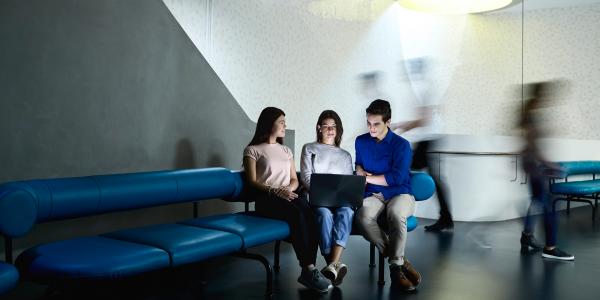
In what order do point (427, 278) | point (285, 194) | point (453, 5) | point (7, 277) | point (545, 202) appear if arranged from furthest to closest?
point (453, 5)
point (545, 202)
point (427, 278)
point (285, 194)
point (7, 277)

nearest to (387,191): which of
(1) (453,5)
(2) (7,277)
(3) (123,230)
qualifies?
(3) (123,230)

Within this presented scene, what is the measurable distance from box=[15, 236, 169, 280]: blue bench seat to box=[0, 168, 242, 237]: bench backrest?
153 millimetres

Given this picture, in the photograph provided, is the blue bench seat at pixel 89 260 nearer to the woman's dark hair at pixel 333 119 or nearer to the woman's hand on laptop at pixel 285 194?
the woman's hand on laptop at pixel 285 194

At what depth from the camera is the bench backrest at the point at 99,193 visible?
89.6 inches

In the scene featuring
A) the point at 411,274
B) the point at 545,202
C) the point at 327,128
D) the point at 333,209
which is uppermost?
the point at 327,128

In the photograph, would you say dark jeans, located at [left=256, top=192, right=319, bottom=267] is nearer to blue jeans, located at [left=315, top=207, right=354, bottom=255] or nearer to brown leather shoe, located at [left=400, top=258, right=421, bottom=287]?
blue jeans, located at [left=315, top=207, right=354, bottom=255]

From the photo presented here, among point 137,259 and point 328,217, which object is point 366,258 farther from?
point 137,259

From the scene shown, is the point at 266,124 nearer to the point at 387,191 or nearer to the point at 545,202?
A: the point at 387,191

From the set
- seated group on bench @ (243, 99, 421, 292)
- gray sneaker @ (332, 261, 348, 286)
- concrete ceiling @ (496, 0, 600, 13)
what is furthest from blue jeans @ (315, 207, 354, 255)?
concrete ceiling @ (496, 0, 600, 13)

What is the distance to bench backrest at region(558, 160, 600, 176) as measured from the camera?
694cm

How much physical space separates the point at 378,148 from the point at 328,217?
69cm

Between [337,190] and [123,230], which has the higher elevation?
[337,190]

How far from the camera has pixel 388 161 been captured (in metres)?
3.65

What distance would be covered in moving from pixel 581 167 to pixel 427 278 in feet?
15.4
